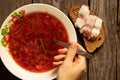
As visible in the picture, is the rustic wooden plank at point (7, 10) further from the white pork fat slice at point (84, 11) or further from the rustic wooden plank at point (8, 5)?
the white pork fat slice at point (84, 11)

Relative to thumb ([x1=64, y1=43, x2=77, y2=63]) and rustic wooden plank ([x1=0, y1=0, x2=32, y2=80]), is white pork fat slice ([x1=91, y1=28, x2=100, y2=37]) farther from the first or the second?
rustic wooden plank ([x1=0, y1=0, x2=32, y2=80])

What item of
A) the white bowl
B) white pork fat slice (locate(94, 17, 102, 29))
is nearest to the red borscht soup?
the white bowl

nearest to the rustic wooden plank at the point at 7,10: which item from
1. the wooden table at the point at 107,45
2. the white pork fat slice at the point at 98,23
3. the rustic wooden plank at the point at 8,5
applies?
the rustic wooden plank at the point at 8,5

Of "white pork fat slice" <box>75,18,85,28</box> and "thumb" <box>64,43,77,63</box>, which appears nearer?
"thumb" <box>64,43,77,63</box>

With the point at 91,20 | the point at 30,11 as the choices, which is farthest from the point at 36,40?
the point at 91,20

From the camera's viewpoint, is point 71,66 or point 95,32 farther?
point 95,32

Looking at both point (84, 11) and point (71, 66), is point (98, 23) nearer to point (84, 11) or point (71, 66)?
point (84, 11)
